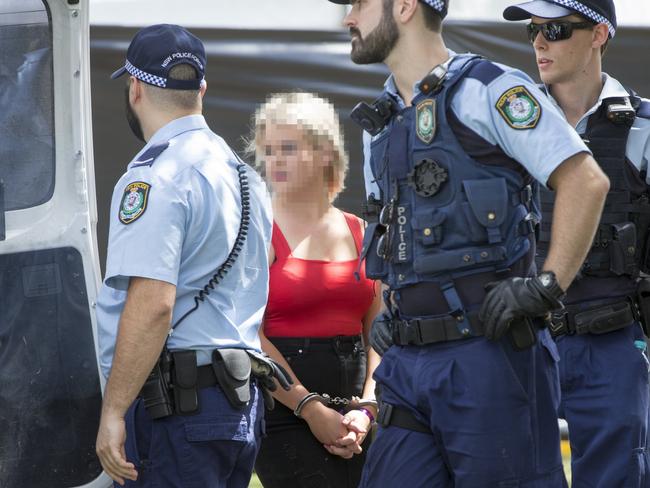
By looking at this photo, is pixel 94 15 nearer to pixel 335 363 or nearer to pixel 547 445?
pixel 335 363

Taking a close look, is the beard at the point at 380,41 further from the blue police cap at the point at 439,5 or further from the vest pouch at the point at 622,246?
the vest pouch at the point at 622,246

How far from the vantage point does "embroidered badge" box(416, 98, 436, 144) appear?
321cm

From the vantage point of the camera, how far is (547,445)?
128 inches

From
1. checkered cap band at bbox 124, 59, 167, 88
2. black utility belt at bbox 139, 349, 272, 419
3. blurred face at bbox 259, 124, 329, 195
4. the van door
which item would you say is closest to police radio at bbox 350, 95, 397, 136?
checkered cap band at bbox 124, 59, 167, 88

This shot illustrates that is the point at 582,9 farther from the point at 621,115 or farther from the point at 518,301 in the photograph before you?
the point at 518,301

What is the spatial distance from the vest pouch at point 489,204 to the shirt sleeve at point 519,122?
98mm

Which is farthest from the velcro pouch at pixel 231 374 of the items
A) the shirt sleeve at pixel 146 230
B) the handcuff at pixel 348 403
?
the handcuff at pixel 348 403

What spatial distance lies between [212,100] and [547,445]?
3760mm

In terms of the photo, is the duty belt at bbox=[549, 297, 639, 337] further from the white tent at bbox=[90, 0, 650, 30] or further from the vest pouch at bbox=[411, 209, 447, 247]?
the white tent at bbox=[90, 0, 650, 30]

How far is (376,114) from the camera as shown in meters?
3.39

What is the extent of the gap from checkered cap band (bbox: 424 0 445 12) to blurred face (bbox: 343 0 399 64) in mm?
111

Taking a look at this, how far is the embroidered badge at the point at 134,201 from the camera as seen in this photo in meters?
3.29

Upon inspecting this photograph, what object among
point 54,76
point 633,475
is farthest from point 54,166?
point 633,475

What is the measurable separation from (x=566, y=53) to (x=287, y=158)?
112 centimetres
